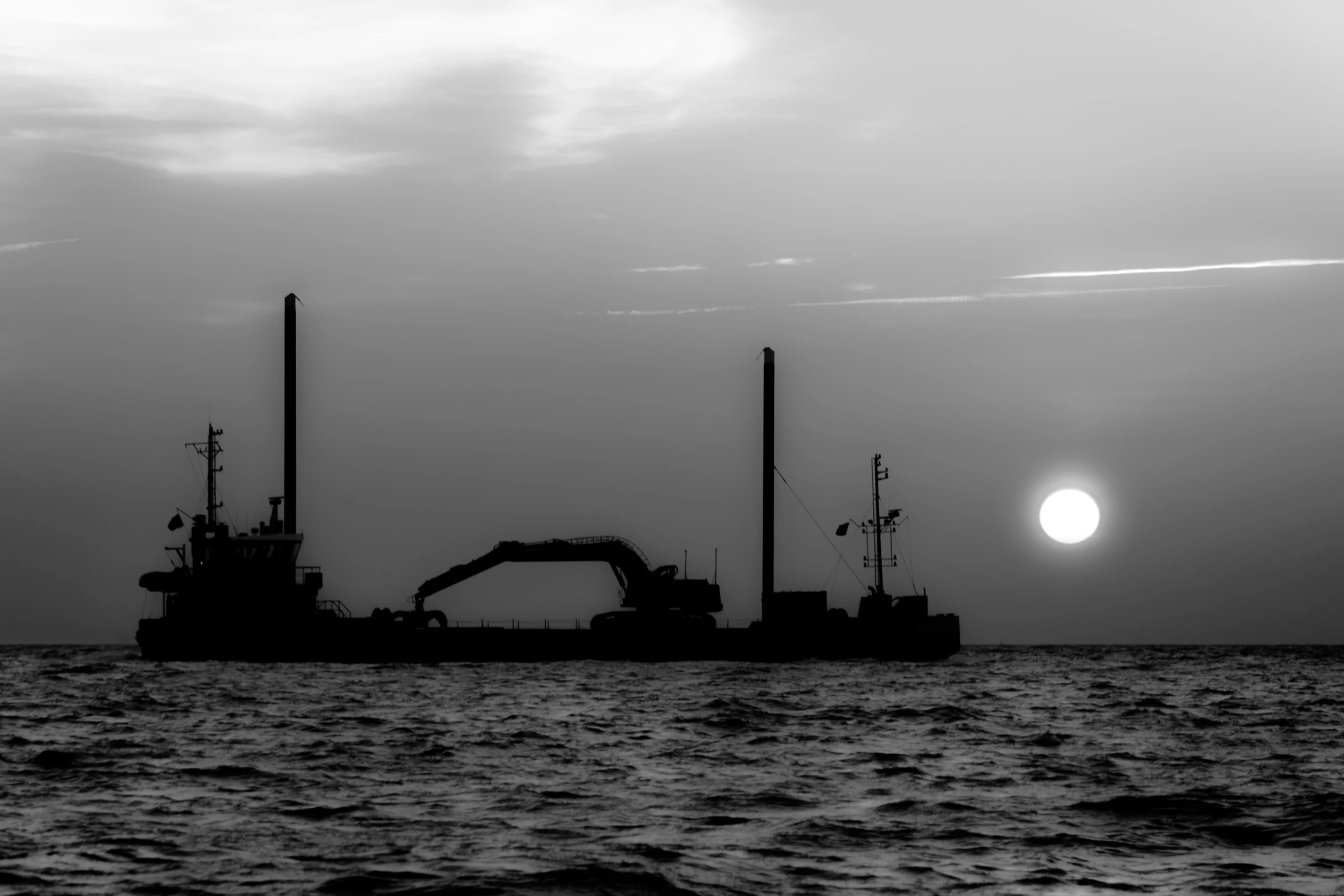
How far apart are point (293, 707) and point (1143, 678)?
59108 mm

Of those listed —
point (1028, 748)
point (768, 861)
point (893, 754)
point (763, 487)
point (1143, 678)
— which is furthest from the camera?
point (763, 487)

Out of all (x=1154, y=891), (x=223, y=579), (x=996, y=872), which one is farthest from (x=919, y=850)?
(x=223, y=579)

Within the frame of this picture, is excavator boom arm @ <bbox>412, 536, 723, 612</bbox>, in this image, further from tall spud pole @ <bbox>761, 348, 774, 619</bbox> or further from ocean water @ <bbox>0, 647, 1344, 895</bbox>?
ocean water @ <bbox>0, 647, 1344, 895</bbox>

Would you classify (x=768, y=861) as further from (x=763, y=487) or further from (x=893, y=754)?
(x=763, y=487)

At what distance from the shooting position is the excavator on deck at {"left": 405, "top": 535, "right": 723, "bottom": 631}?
3807 inches

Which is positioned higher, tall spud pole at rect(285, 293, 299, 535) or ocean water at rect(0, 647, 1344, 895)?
tall spud pole at rect(285, 293, 299, 535)

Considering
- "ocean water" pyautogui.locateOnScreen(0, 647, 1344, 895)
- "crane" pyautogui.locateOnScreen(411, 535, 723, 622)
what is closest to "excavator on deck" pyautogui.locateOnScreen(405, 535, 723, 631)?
"crane" pyautogui.locateOnScreen(411, 535, 723, 622)

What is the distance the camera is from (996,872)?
19.6 m

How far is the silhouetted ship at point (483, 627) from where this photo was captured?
84188mm

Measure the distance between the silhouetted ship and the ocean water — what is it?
1114 inches

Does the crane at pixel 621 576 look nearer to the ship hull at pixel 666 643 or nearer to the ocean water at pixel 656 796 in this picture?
the ship hull at pixel 666 643

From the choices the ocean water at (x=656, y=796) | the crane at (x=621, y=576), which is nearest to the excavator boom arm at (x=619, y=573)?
the crane at (x=621, y=576)

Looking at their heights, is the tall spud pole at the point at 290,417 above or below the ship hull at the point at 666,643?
above

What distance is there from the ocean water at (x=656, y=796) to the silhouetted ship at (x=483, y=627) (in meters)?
28.3
